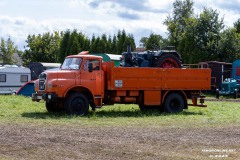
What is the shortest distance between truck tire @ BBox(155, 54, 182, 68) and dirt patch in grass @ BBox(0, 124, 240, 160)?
5.95 m

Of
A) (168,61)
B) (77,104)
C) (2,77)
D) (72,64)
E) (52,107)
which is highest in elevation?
(168,61)

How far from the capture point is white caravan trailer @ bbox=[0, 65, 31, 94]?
118ft

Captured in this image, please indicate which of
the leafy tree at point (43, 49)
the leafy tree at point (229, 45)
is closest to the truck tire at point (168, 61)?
the leafy tree at point (229, 45)

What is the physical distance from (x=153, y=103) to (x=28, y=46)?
54.1 m

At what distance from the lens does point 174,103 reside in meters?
21.2

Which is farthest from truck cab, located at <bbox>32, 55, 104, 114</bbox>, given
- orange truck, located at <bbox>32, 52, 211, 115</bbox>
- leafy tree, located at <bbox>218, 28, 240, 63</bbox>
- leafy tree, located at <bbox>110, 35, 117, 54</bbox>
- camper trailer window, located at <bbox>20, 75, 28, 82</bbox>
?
leafy tree, located at <bbox>110, 35, 117, 54</bbox>

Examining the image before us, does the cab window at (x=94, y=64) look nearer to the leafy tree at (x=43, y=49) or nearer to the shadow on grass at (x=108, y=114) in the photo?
the shadow on grass at (x=108, y=114)

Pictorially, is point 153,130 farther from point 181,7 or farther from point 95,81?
point 181,7

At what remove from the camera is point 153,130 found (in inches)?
588

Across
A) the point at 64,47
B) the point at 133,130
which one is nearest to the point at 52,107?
the point at 133,130

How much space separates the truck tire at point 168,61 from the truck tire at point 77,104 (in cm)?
380

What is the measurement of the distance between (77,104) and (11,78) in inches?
738

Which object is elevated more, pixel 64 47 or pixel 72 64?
pixel 64 47

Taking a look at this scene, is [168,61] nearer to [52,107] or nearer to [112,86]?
[112,86]
